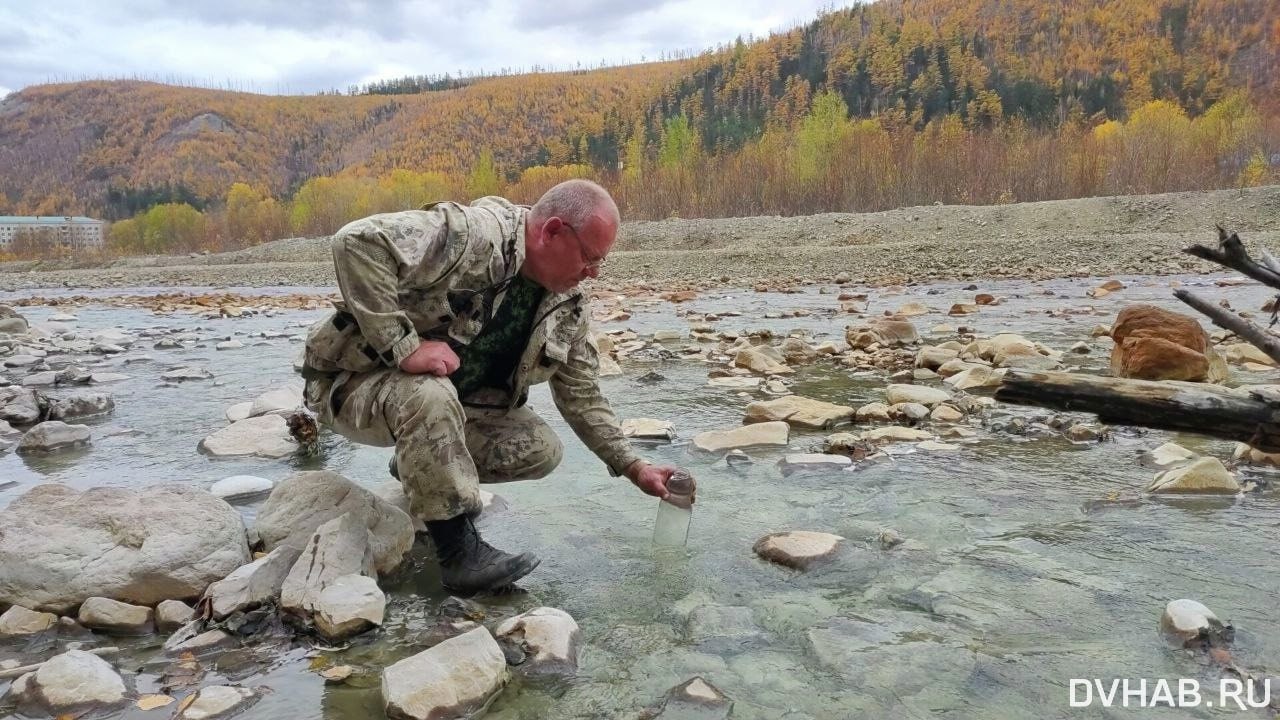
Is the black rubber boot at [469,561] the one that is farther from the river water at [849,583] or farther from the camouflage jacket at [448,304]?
the camouflage jacket at [448,304]

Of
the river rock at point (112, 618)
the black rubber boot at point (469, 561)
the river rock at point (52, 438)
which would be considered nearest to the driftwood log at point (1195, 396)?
the black rubber boot at point (469, 561)

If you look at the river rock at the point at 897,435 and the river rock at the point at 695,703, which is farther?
the river rock at the point at 897,435

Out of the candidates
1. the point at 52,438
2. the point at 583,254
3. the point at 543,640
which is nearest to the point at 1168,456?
the point at 583,254

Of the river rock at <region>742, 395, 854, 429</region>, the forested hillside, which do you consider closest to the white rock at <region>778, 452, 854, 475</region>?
the river rock at <region>742, 395, 854, 429</region>

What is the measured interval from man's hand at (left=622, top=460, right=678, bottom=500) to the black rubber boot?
0.42m

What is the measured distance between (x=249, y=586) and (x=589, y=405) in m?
1.05

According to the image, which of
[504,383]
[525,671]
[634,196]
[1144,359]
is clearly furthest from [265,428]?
[634,196]

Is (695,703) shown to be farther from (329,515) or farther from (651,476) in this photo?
(329,515)

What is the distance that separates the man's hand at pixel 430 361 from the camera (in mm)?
2213

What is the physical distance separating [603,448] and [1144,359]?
3191mm

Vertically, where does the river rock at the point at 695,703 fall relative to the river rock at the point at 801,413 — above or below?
above

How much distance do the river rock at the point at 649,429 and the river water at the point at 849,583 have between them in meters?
0.13

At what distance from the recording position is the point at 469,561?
2.27 metres

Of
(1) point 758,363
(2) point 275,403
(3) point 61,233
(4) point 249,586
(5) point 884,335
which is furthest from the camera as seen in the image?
(3) point 61,233
